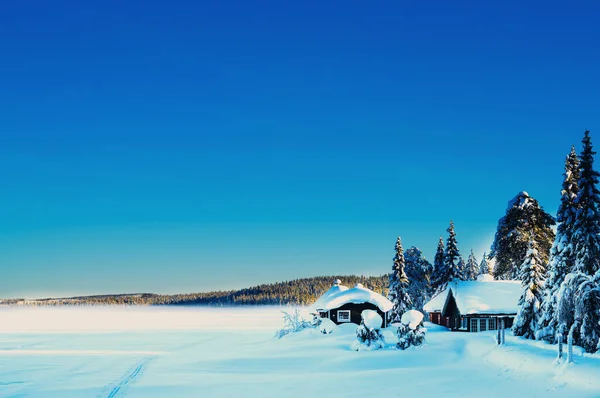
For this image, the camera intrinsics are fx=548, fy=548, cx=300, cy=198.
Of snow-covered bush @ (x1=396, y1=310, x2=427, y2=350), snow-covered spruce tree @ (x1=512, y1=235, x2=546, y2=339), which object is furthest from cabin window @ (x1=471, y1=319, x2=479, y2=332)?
snow-covered bush @ (x1=396, y1=310, x2=427, y2=350)

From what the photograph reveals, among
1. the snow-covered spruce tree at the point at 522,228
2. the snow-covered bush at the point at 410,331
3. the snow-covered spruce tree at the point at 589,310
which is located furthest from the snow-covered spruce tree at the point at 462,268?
the snow-covered spruce tree at the point at 589,310

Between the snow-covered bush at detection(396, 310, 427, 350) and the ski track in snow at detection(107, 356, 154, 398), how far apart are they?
16.9 m

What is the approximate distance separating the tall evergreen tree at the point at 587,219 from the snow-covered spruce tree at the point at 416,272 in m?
39.1

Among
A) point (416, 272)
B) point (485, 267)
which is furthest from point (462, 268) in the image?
point (485, 267)

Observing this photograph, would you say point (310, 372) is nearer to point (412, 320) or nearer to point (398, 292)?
point (412, 320)

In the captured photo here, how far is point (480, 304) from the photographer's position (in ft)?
166

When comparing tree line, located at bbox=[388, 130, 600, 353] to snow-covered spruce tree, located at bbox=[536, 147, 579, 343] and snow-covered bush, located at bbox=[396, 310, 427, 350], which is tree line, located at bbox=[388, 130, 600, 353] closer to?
snow-covered spruce tree, located at bbox=[536, 147, 579, 343]

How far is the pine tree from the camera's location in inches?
2591

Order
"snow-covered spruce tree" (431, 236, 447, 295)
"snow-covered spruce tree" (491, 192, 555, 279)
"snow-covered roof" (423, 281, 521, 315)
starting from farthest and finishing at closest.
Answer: "snow-covered spruce tree" (431, 236, 447, 295) → "snow-covered spruce tree" (491, 192, 555, 279) → "snow-covered roof" (423, 281, 521, 315)

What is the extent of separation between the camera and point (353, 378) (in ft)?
85.2

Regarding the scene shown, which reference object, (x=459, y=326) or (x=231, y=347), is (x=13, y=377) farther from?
(x=459, y=326)

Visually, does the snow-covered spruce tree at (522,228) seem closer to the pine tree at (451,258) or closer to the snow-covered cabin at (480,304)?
the snow-covered cabin at (480,304)

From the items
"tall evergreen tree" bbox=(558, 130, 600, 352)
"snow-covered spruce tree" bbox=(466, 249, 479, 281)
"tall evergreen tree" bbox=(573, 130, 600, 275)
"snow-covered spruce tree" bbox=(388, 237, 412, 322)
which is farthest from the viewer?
"snow-covered spruce tree" bbox=(466, 249, 479, 281)

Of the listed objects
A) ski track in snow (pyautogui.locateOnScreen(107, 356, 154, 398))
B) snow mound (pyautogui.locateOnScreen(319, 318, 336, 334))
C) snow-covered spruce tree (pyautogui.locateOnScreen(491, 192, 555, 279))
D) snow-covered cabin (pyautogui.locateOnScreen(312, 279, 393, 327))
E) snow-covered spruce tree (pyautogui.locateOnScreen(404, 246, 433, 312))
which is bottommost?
ski track in snow (pyautogui.locateOnScreen(107, 356, 154, 398))
